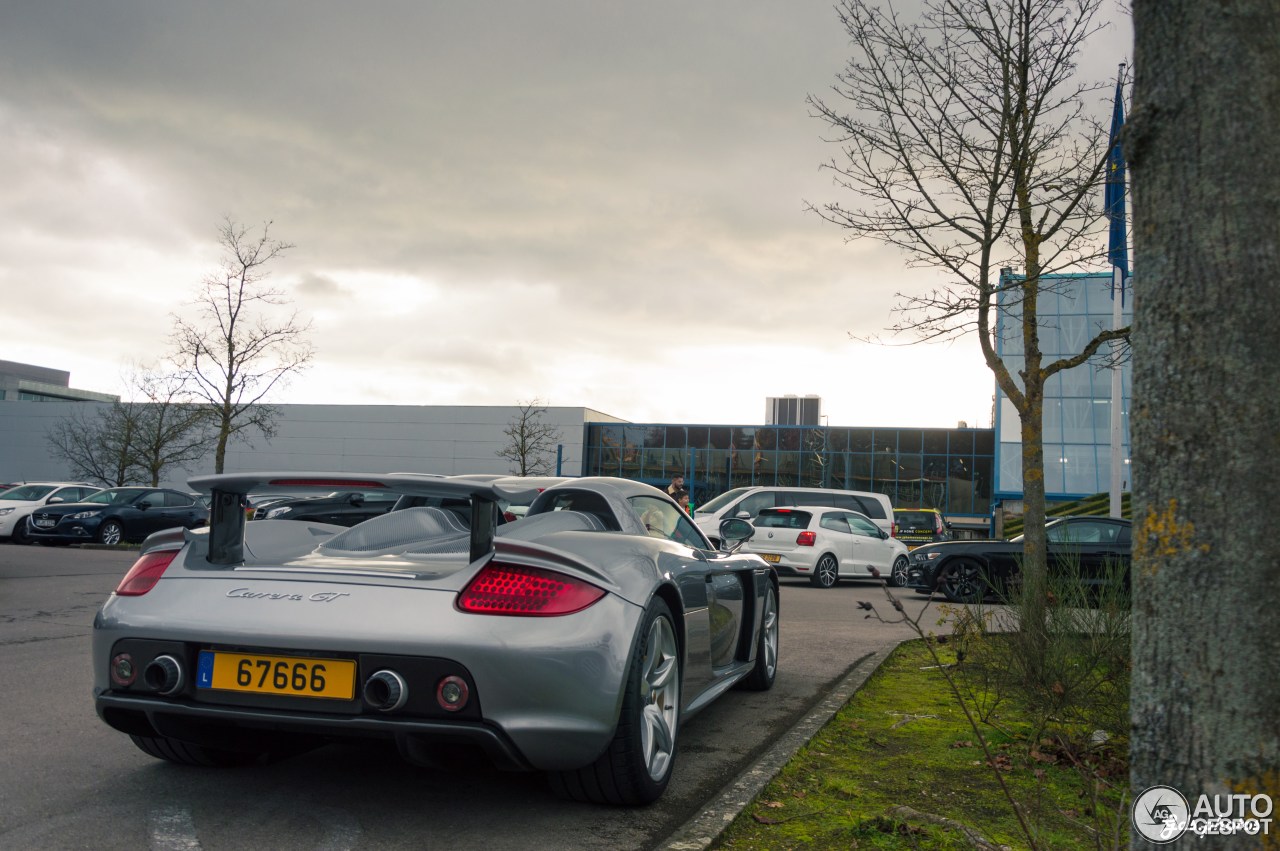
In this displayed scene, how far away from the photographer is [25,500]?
24.0 metres

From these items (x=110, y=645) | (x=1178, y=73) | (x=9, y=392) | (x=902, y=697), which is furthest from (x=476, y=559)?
(x=9, y=392)

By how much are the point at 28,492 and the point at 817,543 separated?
18615mm

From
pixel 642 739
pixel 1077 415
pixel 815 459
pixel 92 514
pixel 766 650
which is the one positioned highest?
pixel 1077 415

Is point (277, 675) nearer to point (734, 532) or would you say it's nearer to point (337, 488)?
point (337, 488)

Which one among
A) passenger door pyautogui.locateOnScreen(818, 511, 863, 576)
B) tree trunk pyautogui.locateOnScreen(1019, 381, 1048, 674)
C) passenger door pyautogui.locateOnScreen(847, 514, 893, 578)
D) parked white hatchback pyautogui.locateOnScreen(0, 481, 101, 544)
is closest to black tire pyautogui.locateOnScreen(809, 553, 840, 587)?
passenger door pyautogui.locateOnScreen(818, 511, 863, 576)

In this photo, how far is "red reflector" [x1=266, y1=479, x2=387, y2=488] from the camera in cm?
375

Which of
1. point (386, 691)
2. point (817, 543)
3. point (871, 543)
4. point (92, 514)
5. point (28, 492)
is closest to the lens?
point (386, 691)

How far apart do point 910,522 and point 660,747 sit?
104 feet

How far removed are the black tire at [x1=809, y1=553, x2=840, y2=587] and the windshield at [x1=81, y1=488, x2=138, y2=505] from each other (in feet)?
49.9

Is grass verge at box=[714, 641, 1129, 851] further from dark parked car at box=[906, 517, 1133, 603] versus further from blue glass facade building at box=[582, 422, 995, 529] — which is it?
blue glass facade building at box=[582, 422, 995, 529]

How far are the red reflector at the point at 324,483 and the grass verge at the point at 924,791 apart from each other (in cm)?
171

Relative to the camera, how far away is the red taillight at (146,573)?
3805mm

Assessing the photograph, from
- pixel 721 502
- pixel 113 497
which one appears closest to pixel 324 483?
pixel 721 502

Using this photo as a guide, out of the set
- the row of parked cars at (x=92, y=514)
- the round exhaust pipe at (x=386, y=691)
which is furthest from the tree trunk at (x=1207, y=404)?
the row of parked cars at (x=92, y=514)
